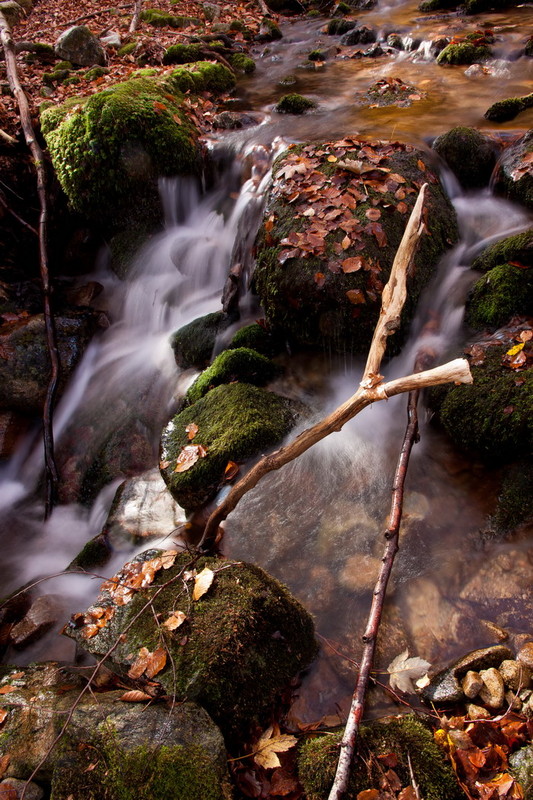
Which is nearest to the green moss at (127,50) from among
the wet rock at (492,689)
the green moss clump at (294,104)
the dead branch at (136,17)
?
the dead branch at (136,17)

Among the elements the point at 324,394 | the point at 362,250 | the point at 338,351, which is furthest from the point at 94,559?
the point at 362,250

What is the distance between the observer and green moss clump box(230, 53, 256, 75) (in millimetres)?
10188

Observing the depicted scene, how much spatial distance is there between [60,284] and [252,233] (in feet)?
11.6

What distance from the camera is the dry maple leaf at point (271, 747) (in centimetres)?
246

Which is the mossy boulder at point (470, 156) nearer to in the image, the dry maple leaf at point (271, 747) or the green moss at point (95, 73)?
the dry maple leaf at point (271, 747)

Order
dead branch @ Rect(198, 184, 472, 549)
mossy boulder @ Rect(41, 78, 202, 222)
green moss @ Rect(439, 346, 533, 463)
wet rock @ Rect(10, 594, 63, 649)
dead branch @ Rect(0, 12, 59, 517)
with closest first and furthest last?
dead branch @ Rect(198, 184, 472, 549)
green moss @ Rect(439, 346, 533, 463)
wet rock @ Rect(10, 594, 63, 649)
dead branch @ Rect(0, 12, 59, 517)
mossy boulder @ Rect(41, 78, 202, 222)

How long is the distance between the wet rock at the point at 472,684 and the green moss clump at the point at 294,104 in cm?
854

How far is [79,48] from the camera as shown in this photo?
30.1 feet

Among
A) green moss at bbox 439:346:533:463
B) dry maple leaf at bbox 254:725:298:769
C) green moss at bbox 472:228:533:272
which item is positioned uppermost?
green moss at bbox 472:228:533:272

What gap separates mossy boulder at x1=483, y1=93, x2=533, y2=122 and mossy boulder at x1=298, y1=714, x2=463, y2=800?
7.49 metres

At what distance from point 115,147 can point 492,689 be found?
711cm

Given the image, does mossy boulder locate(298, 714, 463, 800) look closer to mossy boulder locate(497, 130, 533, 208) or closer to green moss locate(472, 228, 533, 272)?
green moss locate(472, 228, 533, 272)

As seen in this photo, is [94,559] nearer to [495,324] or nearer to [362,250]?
[362,250]

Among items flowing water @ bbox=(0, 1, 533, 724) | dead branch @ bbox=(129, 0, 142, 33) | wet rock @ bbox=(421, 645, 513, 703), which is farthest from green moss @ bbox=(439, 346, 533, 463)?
dead branch @ bbox=(129, 0, 142, 33)
